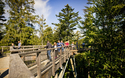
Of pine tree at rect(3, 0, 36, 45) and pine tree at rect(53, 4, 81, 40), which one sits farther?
pine tree at rect(53, 4, 81, 40)

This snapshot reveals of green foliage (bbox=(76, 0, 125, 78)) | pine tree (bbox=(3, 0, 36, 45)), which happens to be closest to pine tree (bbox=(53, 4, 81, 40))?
pine tree (bbox=(3, 0, 36, 45))

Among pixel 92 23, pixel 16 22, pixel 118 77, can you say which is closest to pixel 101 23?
pixel 92 23

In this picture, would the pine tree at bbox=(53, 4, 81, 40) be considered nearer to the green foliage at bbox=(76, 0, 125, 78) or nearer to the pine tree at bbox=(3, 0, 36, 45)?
the pine tree at bbox=(3, 0, 36, 45)

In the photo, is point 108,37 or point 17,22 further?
point 17,22

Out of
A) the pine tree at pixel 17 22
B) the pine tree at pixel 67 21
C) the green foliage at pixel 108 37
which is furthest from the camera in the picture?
the pine tree at pixel 67 21

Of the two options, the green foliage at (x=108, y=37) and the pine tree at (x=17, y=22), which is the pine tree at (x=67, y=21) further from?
the green foliage at (x=108, y=37)

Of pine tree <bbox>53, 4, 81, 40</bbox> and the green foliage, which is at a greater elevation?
pine tree <bbox>53, 4, 81, 40</bbox>

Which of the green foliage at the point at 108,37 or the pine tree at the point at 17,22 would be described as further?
the pine tree at the point at 17,22

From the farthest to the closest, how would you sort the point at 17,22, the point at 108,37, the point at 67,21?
the point at 67,21, the point at 17,22, the point at 108,37

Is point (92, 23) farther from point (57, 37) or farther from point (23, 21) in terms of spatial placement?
point (57, 37)

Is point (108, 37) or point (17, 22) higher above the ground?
point (17, 22)

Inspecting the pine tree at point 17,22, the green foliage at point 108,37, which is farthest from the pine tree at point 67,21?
the green foliage at point 108,37

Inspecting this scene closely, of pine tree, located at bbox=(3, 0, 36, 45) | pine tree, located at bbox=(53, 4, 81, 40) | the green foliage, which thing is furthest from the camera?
pine tree, located at bbox=(53, 4, 81, 40)

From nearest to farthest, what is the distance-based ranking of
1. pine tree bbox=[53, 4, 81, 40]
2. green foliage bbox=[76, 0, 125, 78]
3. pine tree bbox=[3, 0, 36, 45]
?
green foliage bbox=[76, 0, 125, 78], pine tree bbox=[3, 0, 36, 45], pine tree bbox=[53, 4, 81, 40]
